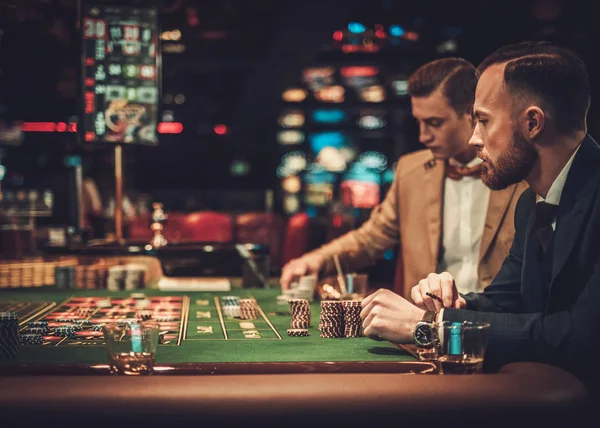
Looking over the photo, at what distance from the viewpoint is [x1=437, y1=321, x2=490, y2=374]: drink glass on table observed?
5.75 ft

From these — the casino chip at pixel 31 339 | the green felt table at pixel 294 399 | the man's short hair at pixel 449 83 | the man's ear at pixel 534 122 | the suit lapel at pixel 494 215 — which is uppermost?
the man's short hair at pixel 449 83

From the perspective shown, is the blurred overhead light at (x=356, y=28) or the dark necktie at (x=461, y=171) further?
the blurred overhead light at (x=356, y=28)

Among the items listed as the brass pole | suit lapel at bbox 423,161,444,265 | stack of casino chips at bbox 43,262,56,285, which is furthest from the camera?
the brass pole

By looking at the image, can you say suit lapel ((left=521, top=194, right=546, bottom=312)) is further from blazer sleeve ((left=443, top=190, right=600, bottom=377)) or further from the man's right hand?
the man's right hand

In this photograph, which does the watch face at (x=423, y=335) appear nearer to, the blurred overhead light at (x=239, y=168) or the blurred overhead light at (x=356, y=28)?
the blurred overhead light at (x=356, y=28)

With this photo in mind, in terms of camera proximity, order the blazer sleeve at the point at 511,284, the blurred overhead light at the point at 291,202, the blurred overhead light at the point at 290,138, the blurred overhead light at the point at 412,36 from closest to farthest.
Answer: the blazer sleeve at the point at 511,284 → the blurred overhead light at the point at 412,36 → the blurred overhead light at the point at 291,202 → the blurred overhead light at the point at 290,138

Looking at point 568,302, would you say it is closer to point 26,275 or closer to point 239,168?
point 26,275

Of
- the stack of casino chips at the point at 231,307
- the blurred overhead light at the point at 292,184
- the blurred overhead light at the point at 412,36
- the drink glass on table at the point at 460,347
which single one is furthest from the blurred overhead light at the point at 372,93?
the drink glass on table at the point at 460,347

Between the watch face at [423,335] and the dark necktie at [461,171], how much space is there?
5.76ft

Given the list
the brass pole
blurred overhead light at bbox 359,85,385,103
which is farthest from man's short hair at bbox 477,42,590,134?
blurred overhead light at bbox 359,85,385,103

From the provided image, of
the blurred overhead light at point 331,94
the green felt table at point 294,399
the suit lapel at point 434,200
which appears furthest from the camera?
the blurred overhead light at point 331,94

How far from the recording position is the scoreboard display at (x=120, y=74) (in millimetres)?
5125

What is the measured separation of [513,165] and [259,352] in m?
0.87

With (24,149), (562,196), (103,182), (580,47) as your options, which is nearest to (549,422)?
(562,196)
